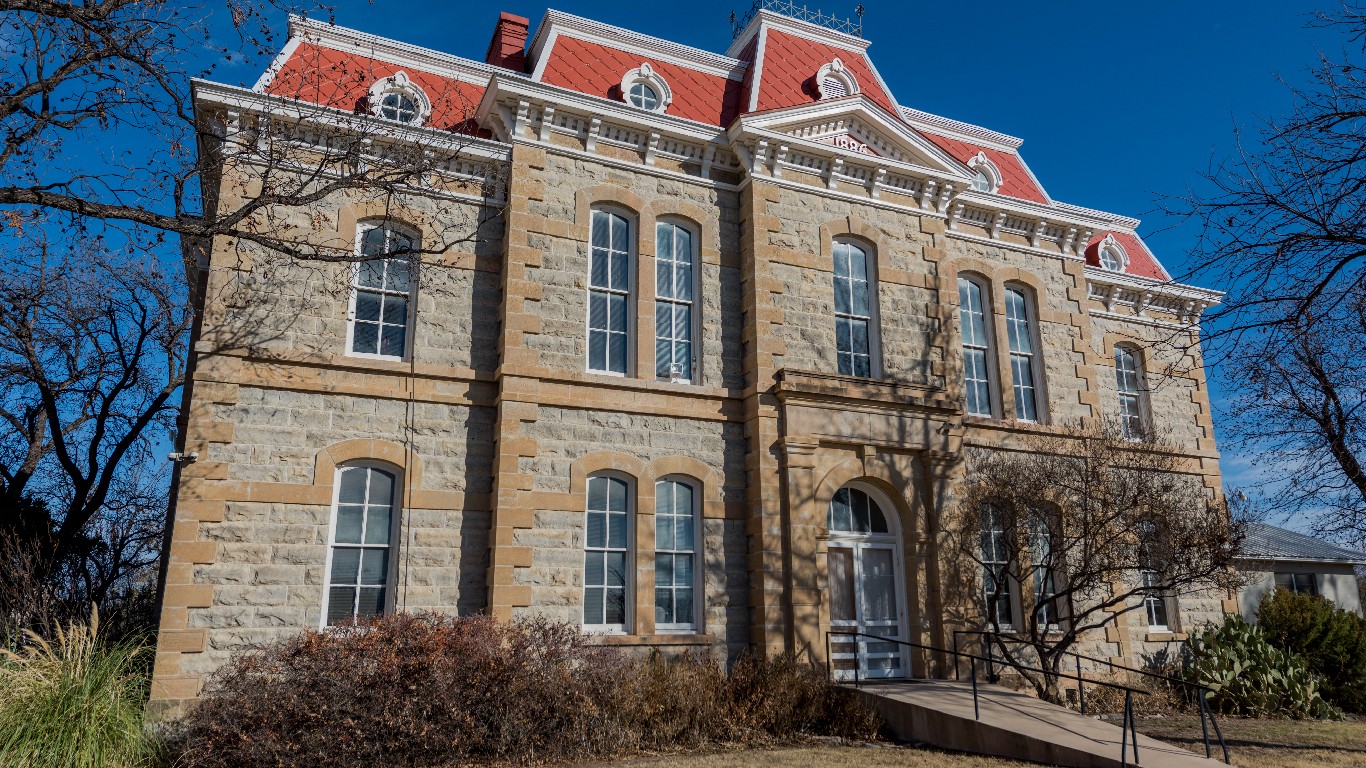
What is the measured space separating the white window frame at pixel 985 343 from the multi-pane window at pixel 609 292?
6.34 meters

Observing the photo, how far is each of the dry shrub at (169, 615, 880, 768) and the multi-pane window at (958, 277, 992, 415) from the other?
22.7 ft

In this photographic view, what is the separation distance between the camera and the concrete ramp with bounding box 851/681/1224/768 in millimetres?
10367

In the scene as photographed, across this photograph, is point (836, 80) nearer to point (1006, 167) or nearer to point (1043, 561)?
point (1006, 167)

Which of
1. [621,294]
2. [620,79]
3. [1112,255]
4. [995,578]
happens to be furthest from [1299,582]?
[620,79]

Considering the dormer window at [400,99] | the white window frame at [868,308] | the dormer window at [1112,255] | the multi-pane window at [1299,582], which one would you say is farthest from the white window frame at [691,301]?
the multi-pane window at [1299,582]

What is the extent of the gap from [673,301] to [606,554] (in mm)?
4146

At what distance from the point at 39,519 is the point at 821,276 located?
14.3 metres

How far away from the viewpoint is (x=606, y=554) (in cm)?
1360

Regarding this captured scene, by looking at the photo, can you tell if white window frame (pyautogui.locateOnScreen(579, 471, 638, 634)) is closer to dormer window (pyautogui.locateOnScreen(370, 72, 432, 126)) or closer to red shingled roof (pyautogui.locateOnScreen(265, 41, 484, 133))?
red shingled roof (pyautogui.locateOnScreen(265, 41, 484, 133))

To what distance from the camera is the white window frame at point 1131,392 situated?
19781 mm

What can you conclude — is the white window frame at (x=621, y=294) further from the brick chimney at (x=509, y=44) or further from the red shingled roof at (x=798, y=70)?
the brick chimney at (x=509, y=44)

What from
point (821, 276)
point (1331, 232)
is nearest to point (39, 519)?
point (821, 276)

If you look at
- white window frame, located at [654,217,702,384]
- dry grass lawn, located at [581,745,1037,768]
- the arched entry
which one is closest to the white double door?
the arched entry

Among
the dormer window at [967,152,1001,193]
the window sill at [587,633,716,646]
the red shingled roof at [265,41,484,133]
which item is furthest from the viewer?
the dormer window at [967,152,1001,193]
